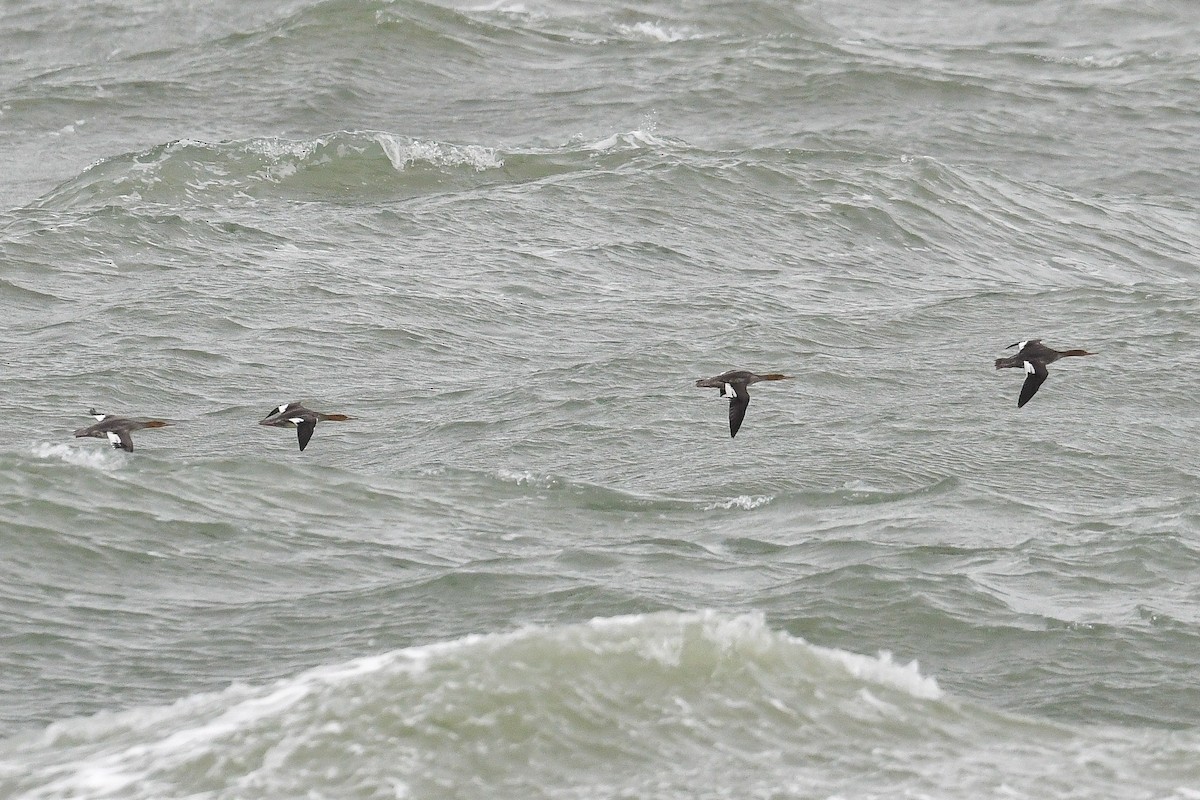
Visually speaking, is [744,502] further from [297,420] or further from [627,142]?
[627,142]

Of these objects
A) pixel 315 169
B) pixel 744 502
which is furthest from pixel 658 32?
pixel 744 502

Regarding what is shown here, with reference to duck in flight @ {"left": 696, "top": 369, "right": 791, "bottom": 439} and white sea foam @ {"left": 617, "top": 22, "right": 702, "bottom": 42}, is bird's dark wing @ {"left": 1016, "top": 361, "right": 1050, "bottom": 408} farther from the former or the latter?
white sea foam @ {"left": 617, "top": 22, "right": 702, "bottom": 42}

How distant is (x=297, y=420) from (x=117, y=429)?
108cm

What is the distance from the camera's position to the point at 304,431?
11.5 metres

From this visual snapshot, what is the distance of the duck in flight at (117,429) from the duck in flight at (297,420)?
66cm

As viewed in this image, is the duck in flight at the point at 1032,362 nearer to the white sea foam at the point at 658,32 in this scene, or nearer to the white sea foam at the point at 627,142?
the white sea foam at the point at 627,142

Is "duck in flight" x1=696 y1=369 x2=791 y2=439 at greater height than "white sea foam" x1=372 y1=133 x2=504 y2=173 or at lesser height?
lesser

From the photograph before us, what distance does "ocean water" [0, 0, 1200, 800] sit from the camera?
27.1 ft

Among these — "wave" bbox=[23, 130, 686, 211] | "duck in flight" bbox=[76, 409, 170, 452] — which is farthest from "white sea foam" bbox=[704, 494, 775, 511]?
"wave" bbox=[23, 130, 686, 211]

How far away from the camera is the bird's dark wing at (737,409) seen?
1173 centimetres

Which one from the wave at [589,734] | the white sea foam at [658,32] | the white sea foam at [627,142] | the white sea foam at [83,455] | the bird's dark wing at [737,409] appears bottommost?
the white sea foam at [83,455]

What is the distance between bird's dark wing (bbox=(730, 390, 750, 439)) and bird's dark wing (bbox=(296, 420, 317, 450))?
8.48ft

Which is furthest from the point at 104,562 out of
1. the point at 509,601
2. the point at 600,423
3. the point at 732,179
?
the point at 732,179

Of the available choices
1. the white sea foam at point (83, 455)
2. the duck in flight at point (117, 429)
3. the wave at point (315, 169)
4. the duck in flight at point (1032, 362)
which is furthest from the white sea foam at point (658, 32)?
the white sea foam at point (83, 455)
